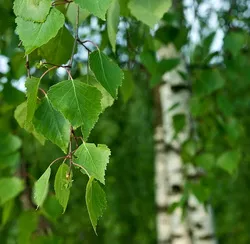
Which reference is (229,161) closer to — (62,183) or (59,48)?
(59,48)

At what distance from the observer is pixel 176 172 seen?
2717mm

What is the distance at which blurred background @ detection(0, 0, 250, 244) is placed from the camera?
1581 millimetres

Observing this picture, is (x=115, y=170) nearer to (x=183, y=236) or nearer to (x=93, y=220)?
(x=183, y=236)

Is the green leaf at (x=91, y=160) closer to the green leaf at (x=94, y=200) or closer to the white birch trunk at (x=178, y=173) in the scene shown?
the green leaf at (x=94, y=200)

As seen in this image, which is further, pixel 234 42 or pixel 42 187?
pixel 234 42

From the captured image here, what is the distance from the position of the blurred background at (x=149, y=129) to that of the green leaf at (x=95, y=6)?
21cm

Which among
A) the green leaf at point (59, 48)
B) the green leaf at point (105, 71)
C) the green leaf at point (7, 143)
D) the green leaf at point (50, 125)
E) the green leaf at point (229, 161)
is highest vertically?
the green leaf at point (7, 143)

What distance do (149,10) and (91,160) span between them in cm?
36

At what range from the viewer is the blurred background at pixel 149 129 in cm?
158

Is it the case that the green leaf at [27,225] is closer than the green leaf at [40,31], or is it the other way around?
the green leaf at [40,31]

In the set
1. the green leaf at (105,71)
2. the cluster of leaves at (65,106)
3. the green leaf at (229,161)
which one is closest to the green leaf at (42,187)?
the cluster of leaves at (65,106)

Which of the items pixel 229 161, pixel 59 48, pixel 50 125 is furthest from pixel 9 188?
pixel 50 125

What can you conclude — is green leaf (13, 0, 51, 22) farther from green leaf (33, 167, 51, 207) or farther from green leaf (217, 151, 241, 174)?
green leaf (217, 151, 241, 174)

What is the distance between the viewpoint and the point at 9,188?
60.7 inches
